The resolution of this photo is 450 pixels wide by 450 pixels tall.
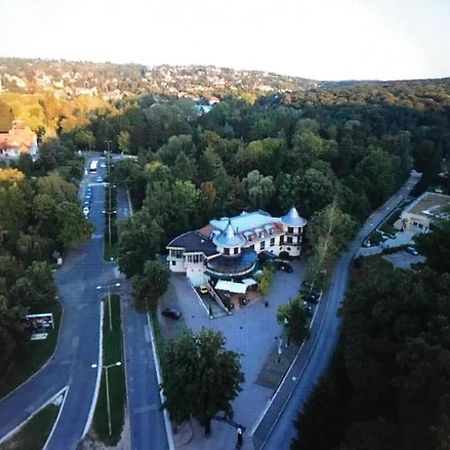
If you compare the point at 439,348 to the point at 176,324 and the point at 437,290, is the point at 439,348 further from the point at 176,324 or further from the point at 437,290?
the point at 176,324

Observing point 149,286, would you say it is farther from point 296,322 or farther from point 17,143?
point 17,143

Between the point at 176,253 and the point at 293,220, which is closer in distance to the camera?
the point at 176,253

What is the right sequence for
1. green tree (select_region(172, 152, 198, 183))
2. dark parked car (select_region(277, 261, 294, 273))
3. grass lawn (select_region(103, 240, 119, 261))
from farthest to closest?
green tree (select_region(172, 152, 198, 183))
grass lawn (select_region(103, 240, 119, 261))
dark parked car (select_region(277, 261, 294, 273))

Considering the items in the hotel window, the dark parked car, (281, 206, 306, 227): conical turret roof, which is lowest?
the dark parked car

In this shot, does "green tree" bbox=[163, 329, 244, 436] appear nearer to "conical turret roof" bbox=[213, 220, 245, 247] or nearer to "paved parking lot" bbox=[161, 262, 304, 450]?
"paved parking lot" bbox=[161, 262, 304, 450]

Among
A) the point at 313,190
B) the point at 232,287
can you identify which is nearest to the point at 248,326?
the point at 232,287

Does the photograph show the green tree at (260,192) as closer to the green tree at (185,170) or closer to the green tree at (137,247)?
the green tree at (185,170)

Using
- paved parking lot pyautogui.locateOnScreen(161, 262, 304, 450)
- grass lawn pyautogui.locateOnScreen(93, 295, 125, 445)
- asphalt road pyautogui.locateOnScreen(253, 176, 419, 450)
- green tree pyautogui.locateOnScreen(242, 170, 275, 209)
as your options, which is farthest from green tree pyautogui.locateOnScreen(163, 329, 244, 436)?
green tree pyautogui.locateOnScreen(242, 170, 275, 209)
